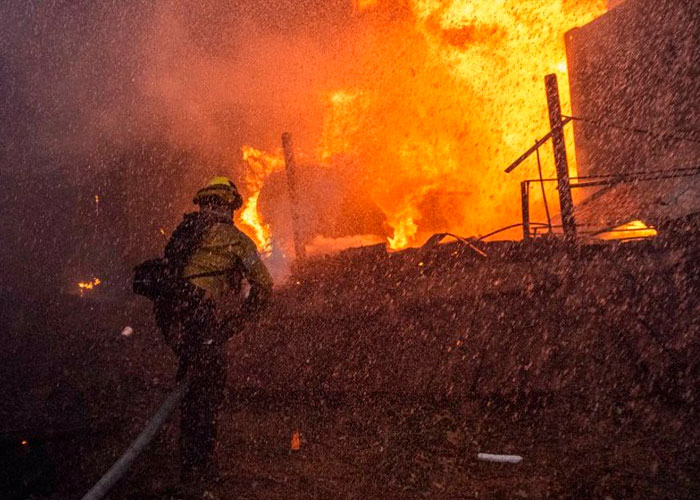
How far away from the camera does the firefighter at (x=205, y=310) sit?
134 inches

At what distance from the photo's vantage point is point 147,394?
6.27 m

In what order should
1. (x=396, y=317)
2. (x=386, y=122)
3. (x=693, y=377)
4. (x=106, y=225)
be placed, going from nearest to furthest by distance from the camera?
(x=693, y=377) → (x=396, y=317) → (x=386, y=122) → (x=106, y=225)

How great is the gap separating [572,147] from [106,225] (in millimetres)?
26435

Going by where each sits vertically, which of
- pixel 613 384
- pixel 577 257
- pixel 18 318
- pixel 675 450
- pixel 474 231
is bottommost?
pixel 675 450

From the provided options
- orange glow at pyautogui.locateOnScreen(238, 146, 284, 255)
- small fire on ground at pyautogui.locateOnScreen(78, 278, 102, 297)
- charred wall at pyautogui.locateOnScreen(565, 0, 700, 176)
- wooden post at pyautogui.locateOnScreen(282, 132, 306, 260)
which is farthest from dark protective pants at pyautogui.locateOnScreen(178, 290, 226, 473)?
small fire on ground at pyautogui.locateOnScreen(78, 278, 102, 297)

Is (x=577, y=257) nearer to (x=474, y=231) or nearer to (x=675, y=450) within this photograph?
(x=675, y=450)

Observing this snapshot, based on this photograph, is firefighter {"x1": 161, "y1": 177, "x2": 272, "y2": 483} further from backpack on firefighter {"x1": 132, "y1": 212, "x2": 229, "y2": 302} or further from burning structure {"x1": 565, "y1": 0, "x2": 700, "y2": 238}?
burning structure {"x1": 565, "y1": 0, "x2": 700, "y2": 238}

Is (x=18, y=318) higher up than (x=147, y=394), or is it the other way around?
(x=18, y=318)

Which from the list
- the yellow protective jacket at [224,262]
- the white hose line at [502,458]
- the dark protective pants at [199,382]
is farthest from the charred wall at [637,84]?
the dark protective pants at [199,382]

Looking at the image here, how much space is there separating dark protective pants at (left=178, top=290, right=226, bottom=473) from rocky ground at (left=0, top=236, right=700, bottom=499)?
289 mm

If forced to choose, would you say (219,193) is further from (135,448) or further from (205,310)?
(135,448)

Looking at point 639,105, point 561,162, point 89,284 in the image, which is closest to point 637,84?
point 639,105

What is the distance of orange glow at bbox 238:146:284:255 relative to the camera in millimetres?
22219

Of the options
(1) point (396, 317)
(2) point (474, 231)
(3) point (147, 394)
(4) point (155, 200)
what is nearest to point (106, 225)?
(4) point (155, 200)
